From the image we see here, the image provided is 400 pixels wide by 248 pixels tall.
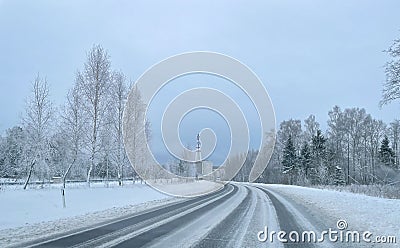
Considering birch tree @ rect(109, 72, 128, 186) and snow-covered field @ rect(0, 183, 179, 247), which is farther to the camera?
birch tree @ rect(109, 72, 128, 186)

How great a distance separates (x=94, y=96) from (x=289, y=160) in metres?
49.2

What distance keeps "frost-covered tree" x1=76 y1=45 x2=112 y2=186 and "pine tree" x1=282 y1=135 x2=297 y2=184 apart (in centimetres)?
4750

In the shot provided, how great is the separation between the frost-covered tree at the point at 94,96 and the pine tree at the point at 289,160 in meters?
47.5

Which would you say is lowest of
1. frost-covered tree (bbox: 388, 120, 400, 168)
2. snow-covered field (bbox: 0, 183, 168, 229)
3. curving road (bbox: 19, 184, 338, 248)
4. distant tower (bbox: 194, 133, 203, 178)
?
snow-covered field (bbox: 0, 183, 168, 229)

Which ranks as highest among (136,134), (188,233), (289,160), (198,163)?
(136,134)

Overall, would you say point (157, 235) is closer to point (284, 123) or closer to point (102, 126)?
point (102, 126)

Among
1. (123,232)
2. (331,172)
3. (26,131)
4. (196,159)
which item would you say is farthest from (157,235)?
(331,172)

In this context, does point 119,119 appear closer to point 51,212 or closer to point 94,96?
point 94,96

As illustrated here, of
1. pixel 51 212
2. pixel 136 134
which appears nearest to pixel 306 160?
pixel 136 134

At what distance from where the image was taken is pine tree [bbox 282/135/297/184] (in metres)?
71.2

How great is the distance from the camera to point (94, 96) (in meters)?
31.3

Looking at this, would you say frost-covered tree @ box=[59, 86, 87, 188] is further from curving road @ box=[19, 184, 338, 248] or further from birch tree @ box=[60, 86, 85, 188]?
curving road @ box=[19, 184, 338, 248]

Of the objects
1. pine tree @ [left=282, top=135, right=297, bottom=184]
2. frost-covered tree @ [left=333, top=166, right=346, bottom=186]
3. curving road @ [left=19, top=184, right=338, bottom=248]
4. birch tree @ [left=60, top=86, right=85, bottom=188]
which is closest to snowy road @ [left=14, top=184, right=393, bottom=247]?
curving road @ [left=19, top=184, right=338, bottom=248]

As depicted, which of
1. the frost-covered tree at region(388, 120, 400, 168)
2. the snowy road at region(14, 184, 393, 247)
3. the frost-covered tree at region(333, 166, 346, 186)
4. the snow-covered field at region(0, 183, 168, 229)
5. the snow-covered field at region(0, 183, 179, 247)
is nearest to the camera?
the snowy road at region(14, 184, 393, 247)
